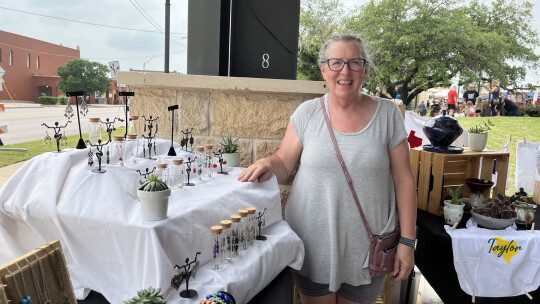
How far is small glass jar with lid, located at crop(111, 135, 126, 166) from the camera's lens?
4.28 ft

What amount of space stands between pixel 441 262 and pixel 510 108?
1140cm

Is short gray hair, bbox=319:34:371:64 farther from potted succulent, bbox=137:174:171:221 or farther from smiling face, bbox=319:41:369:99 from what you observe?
potted succulent, bbox=137:174:171:221

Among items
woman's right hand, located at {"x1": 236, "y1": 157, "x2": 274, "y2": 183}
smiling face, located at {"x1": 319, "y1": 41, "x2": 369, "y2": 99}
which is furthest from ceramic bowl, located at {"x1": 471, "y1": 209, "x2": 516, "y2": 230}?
woman's right hand, located at {"x1": 236, "y1": 157, "x2": 274, "y2": 183}

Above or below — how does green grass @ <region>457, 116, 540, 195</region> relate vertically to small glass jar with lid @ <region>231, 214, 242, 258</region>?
above

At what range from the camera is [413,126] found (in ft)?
15.2

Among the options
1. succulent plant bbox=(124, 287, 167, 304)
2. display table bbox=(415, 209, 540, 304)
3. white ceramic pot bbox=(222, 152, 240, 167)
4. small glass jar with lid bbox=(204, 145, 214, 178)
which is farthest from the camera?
display table bbox=(415, 209, 540, 304)

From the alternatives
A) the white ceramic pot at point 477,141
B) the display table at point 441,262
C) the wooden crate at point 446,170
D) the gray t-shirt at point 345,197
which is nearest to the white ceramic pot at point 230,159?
the gray t-shirt at point 345,197

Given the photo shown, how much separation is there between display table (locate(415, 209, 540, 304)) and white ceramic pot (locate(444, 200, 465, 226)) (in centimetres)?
5

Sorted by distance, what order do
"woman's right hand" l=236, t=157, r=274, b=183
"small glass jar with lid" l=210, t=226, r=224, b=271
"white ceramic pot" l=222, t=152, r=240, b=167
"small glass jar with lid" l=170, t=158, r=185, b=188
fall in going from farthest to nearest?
"white ceramic pot" l=222, t=152, r=240, b=167 → "woman's right hand" l=236, t=157, r=274, b=183 → "small glass jar with lid" l=170, t=158, r=185, b=188 → "small glass jar with lid" l=210, t=226, r=224, b=271

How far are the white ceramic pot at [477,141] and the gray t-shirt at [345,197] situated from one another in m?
1.42

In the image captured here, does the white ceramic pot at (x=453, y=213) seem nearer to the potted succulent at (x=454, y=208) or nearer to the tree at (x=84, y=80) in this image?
the potted succulent at (x=454, y=208)

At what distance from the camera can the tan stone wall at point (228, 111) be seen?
1942 mm

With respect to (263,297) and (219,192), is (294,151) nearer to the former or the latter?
(219,192)

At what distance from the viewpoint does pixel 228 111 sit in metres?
1.96
